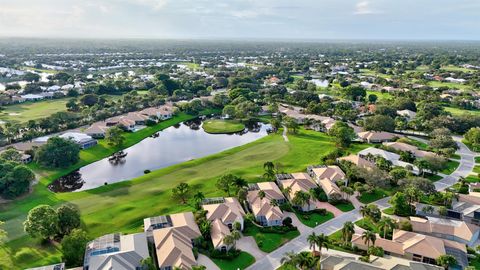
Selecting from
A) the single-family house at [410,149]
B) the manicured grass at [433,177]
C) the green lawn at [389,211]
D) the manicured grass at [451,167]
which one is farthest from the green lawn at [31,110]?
the manicured grass at [451,167]

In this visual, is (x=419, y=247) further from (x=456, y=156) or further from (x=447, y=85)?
(x=447, y=85)

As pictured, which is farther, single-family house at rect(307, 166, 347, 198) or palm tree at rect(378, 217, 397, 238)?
single-family house at rect(307, 166, 347, 198)

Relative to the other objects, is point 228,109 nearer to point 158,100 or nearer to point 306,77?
point 158,100

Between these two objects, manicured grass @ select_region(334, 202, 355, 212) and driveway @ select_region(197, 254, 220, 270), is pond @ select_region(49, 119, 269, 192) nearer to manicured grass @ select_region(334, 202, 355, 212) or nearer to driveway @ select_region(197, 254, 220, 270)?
driveway @ select_region(197, 254, 220, 270)

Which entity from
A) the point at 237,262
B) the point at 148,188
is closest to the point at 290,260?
the point at 237,262

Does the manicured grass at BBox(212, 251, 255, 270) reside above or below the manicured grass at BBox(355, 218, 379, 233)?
below

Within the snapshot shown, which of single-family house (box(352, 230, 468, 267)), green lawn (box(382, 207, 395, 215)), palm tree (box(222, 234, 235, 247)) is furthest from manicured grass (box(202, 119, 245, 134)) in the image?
single-family house (box(352, 230, 468, 267))

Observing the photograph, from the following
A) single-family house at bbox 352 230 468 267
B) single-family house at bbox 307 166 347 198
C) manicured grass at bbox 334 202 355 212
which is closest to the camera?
single-family house at bbox 352 230 468 267
